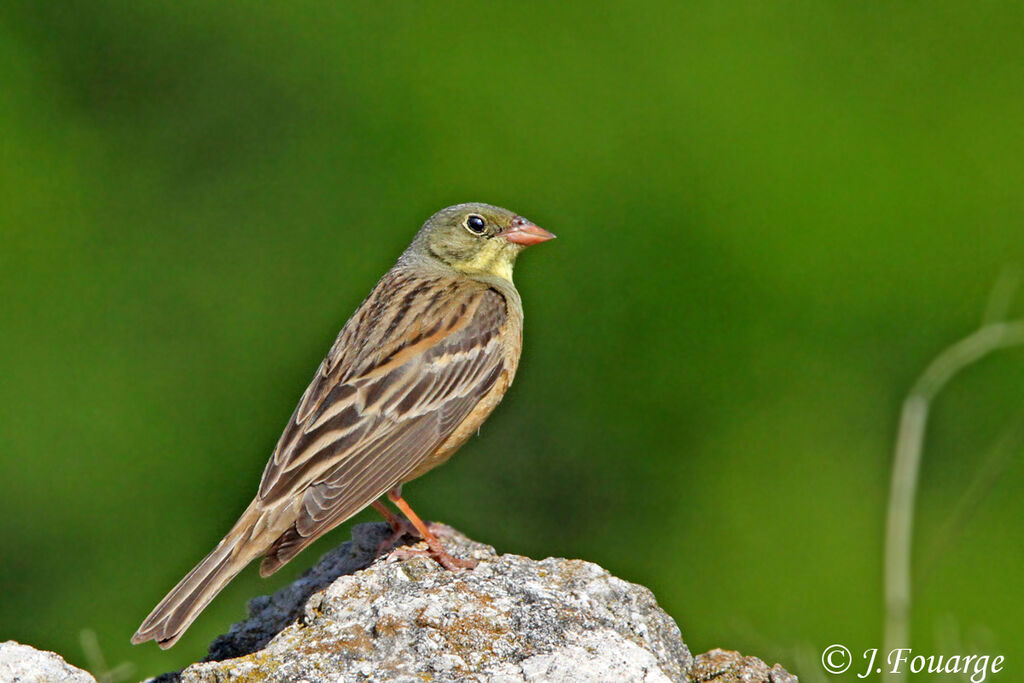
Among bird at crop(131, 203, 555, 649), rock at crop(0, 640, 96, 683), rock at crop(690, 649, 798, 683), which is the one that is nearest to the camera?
rock at crop(0, 640, 96, 683)

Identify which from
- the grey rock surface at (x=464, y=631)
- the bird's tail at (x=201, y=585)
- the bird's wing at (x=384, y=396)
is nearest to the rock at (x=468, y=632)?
the grey rock surface at (x=464, y=631)

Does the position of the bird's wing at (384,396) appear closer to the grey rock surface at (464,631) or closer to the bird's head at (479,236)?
the bird's head at (479,236)

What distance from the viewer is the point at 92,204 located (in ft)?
41.9

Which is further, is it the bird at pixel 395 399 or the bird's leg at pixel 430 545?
the bird at pixel 395 399

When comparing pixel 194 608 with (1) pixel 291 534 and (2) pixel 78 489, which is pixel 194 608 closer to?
(1) pixel 291 534

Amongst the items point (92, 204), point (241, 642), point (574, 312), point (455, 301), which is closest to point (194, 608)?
point (241, 642)

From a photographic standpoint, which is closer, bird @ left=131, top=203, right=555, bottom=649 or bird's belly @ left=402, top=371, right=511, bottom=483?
bird @ left=131, top=203, right=555, bottom=649

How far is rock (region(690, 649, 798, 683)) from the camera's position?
5098 mm

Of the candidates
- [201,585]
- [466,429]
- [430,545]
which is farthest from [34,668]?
[466,429]

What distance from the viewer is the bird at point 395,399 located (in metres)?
5.71

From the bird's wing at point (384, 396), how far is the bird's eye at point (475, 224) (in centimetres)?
40

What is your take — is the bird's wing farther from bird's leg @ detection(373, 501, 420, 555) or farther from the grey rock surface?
the grey rock surface

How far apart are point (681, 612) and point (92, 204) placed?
5.92 m

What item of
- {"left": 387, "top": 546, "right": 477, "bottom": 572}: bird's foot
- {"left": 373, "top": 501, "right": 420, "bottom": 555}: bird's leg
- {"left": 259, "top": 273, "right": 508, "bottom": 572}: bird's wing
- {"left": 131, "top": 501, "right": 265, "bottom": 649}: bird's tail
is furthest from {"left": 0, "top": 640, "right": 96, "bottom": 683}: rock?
{"left": 373, "top": 501, "right": 420, "bottom": 555}: bird's leg
